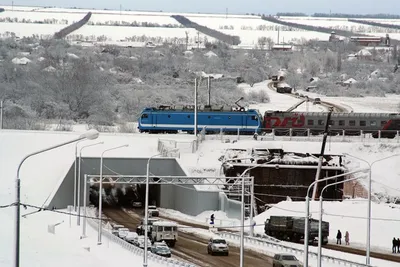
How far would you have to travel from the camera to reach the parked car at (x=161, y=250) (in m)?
43.6

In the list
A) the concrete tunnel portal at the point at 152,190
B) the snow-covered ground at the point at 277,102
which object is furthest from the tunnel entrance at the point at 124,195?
the snow-covered ground at the point at 277,102

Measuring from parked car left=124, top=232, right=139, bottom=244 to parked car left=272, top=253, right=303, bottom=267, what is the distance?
965 cm

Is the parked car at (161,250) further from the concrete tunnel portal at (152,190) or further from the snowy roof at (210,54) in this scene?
the snowy roof at (210,54)

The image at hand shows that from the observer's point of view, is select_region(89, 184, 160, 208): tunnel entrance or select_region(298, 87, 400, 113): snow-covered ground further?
select_region(298, 87, 400, 113): snow-covered ground

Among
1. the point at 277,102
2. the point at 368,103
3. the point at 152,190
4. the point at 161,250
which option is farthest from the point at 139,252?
the point at 368,103

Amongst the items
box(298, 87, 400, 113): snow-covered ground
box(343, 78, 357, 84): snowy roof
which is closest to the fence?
box(298, 87, 400, 113): snow-covered ground

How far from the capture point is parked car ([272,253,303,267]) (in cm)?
Answer: 3856

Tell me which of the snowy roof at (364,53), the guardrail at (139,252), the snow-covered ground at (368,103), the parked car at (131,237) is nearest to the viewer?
the guardrail at (139,252)

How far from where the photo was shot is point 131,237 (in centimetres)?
4834

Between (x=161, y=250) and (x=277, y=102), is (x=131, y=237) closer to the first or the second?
(x=161, y=250)

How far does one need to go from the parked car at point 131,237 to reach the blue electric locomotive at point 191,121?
94.2 feet

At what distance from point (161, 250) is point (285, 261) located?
259 inches

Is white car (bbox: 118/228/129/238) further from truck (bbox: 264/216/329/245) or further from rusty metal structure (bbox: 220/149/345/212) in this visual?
rusty metal structure (bbox: 220/149/345/212)

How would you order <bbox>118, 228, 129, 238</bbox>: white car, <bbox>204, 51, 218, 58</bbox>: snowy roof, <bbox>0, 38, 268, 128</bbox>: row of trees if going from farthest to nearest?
1. <bbox>204, 51, 218, 58</bbox>: snowy roof
2. <bbox>0, 38, 268, 128</bbox>: row of trees
3. <bbox>118, 228, 129, 238</bbox>: white car
